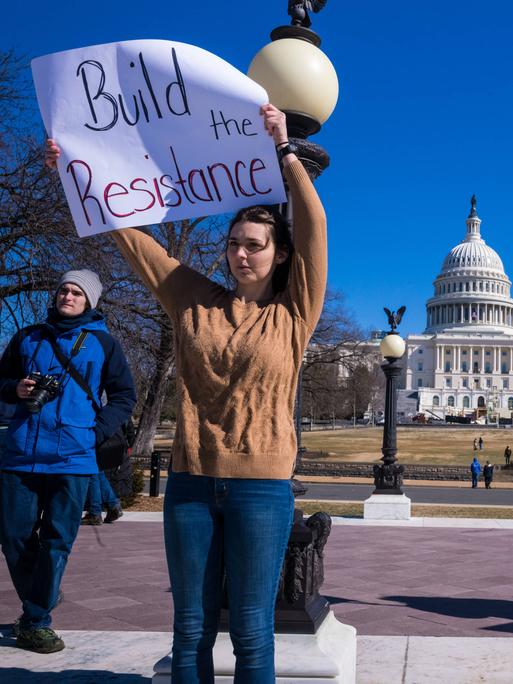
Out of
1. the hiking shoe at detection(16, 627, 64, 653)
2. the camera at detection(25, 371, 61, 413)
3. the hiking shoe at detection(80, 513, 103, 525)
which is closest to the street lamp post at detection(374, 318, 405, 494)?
the hiking shoe at detection(80, 513, 103, 525)

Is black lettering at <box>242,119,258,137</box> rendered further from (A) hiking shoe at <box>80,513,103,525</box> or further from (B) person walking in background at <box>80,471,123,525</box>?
(A) hiking shoe at <box>80,513,103,525</box>

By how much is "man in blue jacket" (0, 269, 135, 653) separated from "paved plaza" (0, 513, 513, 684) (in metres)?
0.35

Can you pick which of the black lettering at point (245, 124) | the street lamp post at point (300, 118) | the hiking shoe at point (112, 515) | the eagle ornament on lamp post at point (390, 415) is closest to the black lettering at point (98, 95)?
the black lettering at point (245, 124)

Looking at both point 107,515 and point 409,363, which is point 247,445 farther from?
point 409,363

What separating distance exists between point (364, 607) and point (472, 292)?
452 ft

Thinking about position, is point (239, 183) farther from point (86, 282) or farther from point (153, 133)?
point (86, 282)

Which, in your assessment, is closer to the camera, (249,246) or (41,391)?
(249,246)

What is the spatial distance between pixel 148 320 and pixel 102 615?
1375cm

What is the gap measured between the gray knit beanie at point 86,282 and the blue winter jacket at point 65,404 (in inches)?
4.0

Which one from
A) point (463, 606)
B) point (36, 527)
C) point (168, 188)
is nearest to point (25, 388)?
point (36, 527)

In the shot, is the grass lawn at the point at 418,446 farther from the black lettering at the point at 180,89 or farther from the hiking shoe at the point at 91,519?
the black lettering at the point at 180,89

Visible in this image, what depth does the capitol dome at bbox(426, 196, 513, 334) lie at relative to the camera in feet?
454

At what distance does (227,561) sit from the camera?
98.7 inches

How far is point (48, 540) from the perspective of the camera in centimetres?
397
